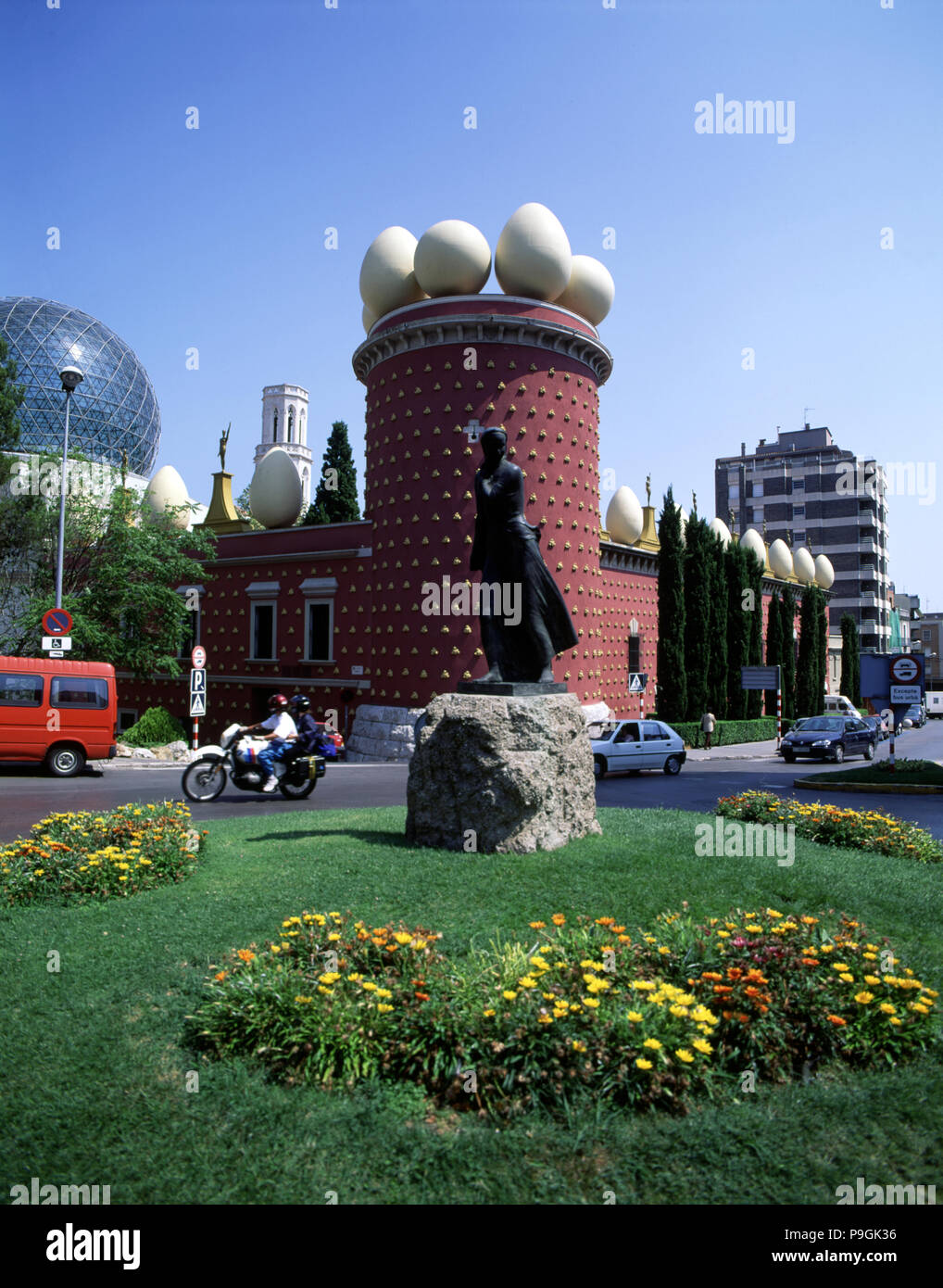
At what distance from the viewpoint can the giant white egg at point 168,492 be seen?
1249 inches

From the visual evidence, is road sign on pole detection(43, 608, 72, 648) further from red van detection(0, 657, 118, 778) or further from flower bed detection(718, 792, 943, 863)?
flower bed detection(718, 792, 943, 863)

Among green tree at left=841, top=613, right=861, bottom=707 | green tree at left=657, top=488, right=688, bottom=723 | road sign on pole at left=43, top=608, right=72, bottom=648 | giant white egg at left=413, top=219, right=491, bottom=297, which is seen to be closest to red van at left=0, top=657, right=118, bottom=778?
road sign on pole at left=43, top=608, right=72, bottom=648

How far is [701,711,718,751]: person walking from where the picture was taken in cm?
3053

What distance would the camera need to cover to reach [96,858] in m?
7.31

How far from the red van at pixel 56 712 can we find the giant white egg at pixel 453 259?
1379 centimetres

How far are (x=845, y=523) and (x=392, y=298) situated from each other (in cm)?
5490

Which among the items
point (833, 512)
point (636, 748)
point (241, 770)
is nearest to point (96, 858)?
point (241, 770)

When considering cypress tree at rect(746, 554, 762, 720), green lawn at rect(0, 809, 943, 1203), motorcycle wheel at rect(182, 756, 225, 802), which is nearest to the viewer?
green lawn at rect(0, 809, 943, 1203)

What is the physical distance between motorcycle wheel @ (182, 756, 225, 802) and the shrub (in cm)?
1216

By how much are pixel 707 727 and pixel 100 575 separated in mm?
21414

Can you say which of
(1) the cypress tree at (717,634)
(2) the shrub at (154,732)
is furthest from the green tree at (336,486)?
(1) the cypress tree at (717,634)

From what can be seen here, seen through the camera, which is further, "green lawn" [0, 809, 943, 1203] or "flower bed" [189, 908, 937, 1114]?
"flower bed" [189, 908, 937, 1114]

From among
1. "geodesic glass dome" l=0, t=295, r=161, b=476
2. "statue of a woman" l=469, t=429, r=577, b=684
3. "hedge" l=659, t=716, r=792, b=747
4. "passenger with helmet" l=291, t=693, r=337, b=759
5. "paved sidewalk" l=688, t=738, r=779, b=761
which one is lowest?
"paved sidewalk" l=688, t=738, r=779, b=761

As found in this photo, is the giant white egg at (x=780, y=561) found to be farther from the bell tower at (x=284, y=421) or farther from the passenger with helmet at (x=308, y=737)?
the bell tower at (x=284, y=421)
